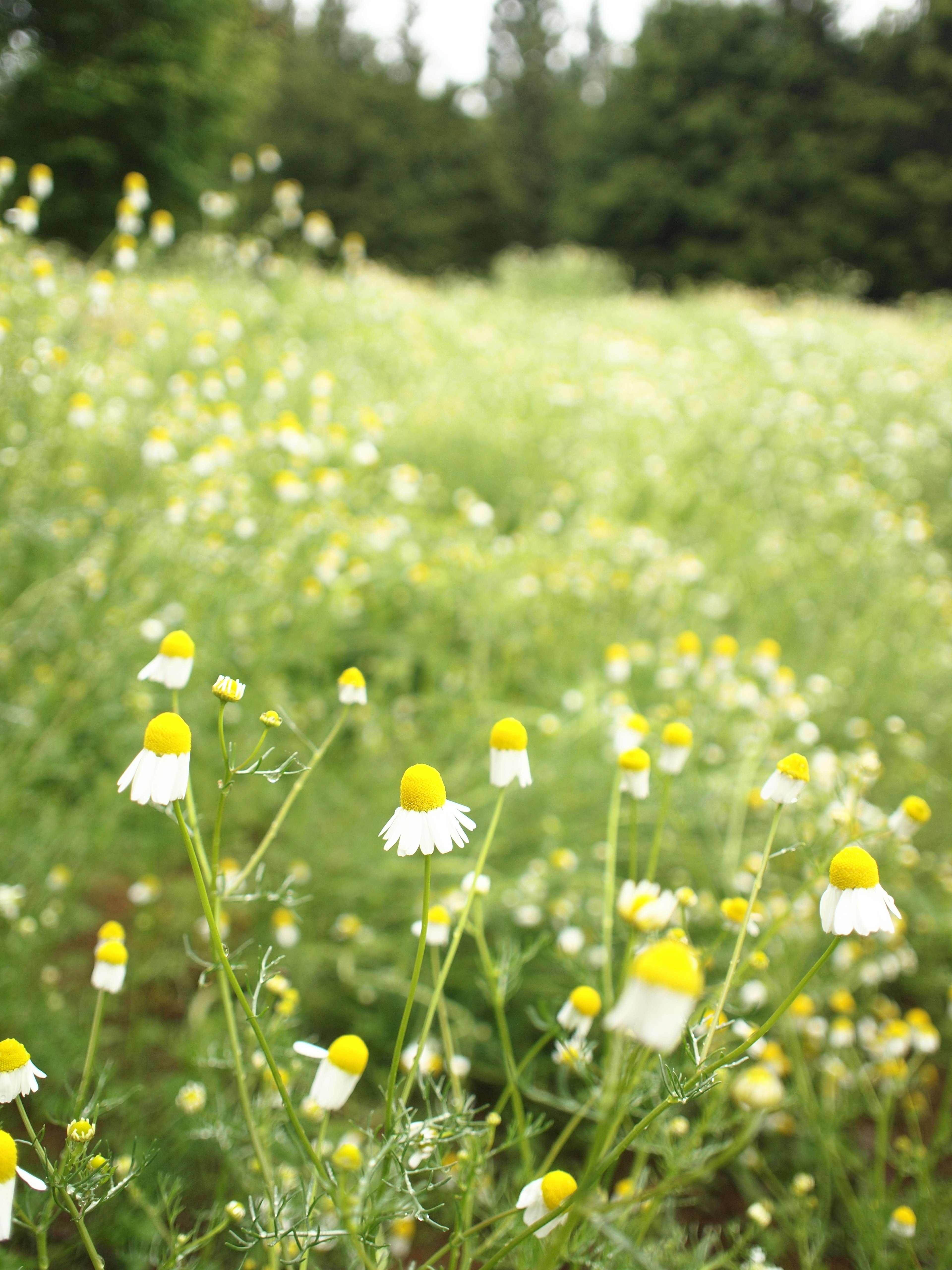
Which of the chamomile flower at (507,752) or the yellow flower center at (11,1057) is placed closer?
the yellow flower center at (11,1057)

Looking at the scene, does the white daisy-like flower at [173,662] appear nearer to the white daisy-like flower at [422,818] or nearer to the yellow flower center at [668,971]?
the white daisy-like flower at [422,818]

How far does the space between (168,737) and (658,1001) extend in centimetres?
50

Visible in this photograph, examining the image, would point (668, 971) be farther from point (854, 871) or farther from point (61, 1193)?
point (61, 1193)

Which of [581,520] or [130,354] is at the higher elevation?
[130,354]

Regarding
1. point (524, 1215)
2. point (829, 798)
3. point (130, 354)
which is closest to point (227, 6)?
point (130, 354)

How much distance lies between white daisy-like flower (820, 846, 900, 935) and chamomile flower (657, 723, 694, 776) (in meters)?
0.32

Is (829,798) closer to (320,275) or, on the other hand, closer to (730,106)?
(320,275)

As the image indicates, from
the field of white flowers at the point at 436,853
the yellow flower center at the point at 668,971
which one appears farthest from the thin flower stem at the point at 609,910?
the yellow flower center at the point at 668,971

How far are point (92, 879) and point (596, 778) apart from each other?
1299mm

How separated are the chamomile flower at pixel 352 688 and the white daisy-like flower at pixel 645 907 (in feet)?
1.28

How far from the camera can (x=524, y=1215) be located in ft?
2.62

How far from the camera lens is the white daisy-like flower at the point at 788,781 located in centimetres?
88

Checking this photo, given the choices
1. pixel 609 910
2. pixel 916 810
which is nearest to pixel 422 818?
pixel 609 910

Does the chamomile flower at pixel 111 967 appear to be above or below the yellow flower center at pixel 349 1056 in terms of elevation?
below
